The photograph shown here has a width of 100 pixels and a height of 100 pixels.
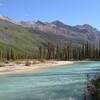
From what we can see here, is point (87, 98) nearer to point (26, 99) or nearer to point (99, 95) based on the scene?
point (99, 95)

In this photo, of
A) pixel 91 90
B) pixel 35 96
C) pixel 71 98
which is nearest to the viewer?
pixel 91 90

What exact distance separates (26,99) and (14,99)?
1440 mm

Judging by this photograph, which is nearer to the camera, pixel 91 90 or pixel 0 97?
pixel 91 90

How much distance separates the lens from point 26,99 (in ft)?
117

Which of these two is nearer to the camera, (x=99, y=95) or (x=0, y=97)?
(x=99, y=95)

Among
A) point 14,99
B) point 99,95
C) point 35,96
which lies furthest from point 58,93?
point 99,95

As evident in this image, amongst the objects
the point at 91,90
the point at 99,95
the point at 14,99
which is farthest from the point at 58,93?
the point at 99,95

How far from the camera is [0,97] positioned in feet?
126

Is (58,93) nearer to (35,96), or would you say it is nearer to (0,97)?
(35,96)

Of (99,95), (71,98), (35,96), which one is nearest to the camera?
(99,95)

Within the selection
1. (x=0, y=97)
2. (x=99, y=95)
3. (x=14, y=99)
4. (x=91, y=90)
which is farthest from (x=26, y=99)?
(x=99, y=95)

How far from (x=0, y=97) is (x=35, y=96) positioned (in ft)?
14.0

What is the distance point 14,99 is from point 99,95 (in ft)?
40.8

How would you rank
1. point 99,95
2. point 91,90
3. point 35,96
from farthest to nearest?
point 35,96 → point 91,90 → point 99,95
